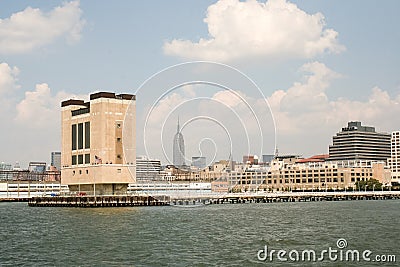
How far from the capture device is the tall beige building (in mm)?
118750

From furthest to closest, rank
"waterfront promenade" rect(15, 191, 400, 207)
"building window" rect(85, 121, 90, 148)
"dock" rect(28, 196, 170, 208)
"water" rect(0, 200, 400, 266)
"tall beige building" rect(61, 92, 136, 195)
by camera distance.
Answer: "building window" rect(85, 121, 90, 148) < "tall beige building" rect(61, 92, 136, 195) < "waterfront promenade" rect(15, 191, 400, 207) < "dock" rect(28, 196, 170, 208) < "water" rect(0, 200, 400, 266)

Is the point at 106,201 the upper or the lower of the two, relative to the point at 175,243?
lower

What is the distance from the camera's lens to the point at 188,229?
172ft

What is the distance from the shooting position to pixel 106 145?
11912cm

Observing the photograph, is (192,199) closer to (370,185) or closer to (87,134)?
(87,134)

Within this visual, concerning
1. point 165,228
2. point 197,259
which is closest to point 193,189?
point 165,228

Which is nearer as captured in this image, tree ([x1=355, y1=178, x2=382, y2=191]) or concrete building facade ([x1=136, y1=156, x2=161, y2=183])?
concrete building facade ([x1=136, y1=156, x2=161, y2=183])

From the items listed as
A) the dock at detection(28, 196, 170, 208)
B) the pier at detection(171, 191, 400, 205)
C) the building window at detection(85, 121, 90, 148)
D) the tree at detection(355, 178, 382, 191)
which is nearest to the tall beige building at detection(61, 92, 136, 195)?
the building window at detection(85, 121, 90, 148)

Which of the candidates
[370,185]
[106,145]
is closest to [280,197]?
[370,185]

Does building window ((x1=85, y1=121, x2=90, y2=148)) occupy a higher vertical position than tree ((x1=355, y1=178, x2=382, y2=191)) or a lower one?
higher

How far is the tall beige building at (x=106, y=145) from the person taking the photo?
4675 inches

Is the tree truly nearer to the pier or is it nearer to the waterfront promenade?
the pier

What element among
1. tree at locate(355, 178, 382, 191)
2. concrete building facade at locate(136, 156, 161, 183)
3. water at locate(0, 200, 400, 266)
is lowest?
tree at locate(355, 178, 382, 191)

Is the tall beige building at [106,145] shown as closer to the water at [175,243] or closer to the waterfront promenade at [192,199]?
the waterfront promenade at [192,199]
